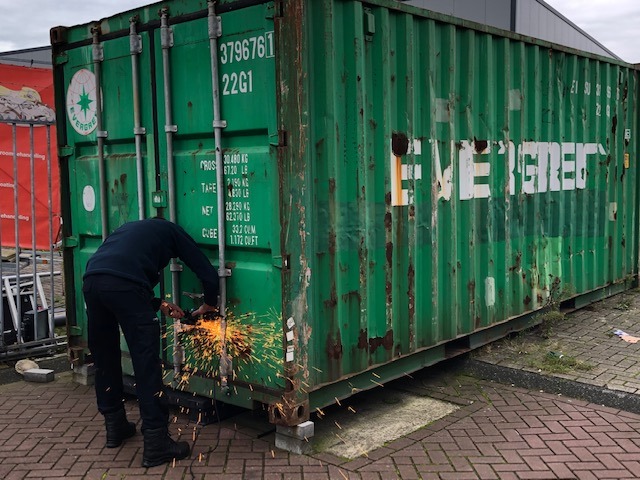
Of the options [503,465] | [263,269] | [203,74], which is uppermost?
[203,74]

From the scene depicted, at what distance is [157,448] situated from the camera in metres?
4.20

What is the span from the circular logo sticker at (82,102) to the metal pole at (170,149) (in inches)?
35.8

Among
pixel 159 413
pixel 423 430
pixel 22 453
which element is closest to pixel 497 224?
pixel 423 430

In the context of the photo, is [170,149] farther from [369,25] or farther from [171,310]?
[369,25]

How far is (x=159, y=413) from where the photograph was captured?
13.9ft

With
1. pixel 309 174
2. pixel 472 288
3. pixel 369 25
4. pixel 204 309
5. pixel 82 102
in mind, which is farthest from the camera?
pixel 472 288

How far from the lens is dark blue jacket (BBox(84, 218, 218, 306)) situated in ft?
14.0

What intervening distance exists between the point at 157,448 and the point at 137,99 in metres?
2.47

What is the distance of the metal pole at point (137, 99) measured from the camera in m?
4.93

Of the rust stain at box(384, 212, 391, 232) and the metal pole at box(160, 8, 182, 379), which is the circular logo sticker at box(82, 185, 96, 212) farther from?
the rust stain at box(384, 212, 391, 232)

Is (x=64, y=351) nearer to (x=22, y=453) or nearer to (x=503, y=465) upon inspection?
(x=22, y=453)

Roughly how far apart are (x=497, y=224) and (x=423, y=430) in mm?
2231

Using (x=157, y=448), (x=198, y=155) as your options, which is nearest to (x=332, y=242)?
(x=198, y=155)

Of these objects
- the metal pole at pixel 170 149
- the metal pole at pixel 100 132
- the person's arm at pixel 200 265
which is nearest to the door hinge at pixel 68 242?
the metal pole at pixel 100 132
